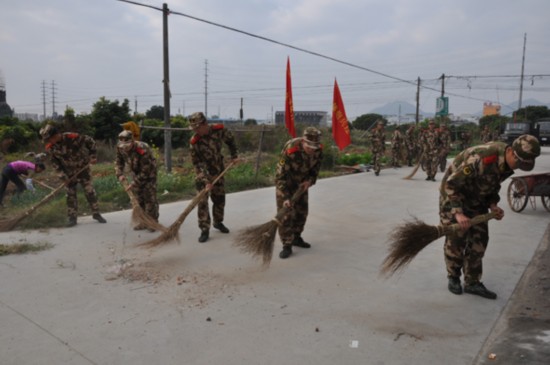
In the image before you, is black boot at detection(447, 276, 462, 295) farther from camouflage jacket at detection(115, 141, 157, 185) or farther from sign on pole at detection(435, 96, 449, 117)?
sign on pole at detection(435, 96, 449, 117)

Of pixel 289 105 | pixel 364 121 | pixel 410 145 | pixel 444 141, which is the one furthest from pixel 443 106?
pixel 364 121

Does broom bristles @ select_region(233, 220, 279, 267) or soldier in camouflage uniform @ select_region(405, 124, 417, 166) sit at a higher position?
soldier in camouflage uniform @ select_region(405, 124, 417, 166)

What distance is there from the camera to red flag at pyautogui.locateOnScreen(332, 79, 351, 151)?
10.8 metres

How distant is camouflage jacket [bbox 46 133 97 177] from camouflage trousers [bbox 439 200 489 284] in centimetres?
482

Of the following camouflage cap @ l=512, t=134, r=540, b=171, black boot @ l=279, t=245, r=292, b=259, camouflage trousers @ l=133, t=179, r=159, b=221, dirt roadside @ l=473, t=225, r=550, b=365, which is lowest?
dirt roadside @ l=473, t=225, r=550, b=365

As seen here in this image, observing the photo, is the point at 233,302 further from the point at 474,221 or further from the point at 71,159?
the point at 71,159

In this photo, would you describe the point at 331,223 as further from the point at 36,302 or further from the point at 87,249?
the point at 36,302

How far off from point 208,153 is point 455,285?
314cm

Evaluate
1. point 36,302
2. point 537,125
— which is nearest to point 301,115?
point 537,125

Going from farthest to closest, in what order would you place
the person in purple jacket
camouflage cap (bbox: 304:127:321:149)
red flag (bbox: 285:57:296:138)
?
1. red flag (bbox: 285:57:296:138)
2. the person in purple jacket
3. camouflage cap (bbox: 304:127:321:149)

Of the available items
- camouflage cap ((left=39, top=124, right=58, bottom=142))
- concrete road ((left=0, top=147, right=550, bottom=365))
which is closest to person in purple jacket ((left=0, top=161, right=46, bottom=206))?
camouflage cap ((left=39, top=124, right=58, bottom=142))

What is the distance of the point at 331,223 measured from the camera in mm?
6547

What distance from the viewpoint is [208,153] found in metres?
5.45

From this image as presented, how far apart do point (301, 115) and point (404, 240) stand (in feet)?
148
